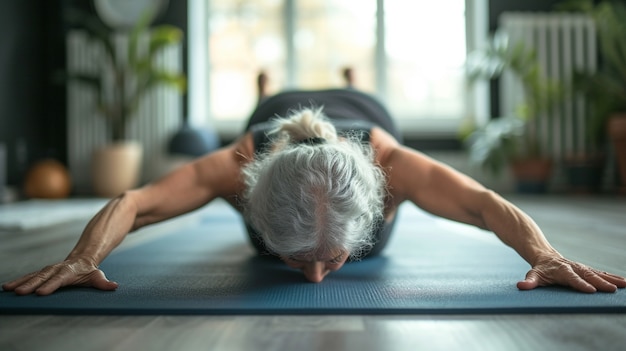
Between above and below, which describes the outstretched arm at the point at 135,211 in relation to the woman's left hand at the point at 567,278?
above

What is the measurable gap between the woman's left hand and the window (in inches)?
165

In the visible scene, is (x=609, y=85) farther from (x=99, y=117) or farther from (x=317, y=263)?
(x=99, y=117)

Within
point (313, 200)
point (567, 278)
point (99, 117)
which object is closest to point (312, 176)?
point (313, 200)

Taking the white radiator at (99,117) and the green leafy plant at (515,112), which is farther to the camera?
the white radiator at (99,117)

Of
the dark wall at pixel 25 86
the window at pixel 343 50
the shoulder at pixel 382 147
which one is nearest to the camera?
the shoulder at pixel 382 147

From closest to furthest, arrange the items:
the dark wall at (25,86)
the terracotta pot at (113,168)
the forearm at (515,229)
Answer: the forearm at (515,229), the dark wall at (25,86), the terracotta pot at (113,168)

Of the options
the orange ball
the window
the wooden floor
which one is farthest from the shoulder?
the orange ball

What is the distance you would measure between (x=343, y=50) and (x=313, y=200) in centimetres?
437

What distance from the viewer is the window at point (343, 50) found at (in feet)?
17.6

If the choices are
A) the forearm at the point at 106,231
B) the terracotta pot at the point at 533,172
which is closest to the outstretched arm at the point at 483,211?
the forearm at the point at 106,231

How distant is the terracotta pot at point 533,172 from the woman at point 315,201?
348cm

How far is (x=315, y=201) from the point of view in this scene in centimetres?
122

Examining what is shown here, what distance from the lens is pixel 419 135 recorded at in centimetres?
543

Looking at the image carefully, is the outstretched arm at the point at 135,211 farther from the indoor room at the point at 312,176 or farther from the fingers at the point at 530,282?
the fingers at the point at 530,282
